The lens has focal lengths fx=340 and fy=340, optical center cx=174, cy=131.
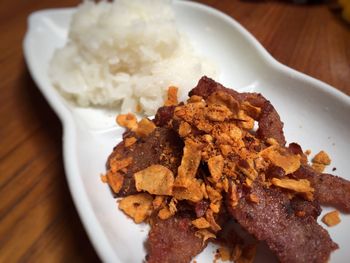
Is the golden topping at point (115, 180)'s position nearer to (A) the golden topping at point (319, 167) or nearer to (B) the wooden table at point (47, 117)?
(B) the wooden table at point (47, 117)

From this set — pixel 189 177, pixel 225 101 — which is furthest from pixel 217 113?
pixel 189 177

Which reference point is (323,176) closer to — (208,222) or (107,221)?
(208,222)

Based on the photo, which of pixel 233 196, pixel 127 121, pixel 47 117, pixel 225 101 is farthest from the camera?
pixel 47 117

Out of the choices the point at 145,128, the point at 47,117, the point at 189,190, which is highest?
the point at 189,190

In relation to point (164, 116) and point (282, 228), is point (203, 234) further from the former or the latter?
point (164, 116)

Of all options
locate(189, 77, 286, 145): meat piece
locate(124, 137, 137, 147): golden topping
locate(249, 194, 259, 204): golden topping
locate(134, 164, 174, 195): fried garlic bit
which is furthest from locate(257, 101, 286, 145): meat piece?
locate(124, 137, 137, 147): golden topping

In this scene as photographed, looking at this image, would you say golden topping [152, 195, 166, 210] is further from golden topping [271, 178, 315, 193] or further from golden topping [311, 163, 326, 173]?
golden topping [311, 163, 326, 173]

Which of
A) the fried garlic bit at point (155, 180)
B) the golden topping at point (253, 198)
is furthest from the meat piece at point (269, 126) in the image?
the fried garlic bit at point (155, 180)

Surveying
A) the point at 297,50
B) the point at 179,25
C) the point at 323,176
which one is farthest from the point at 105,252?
the point at 297,50
